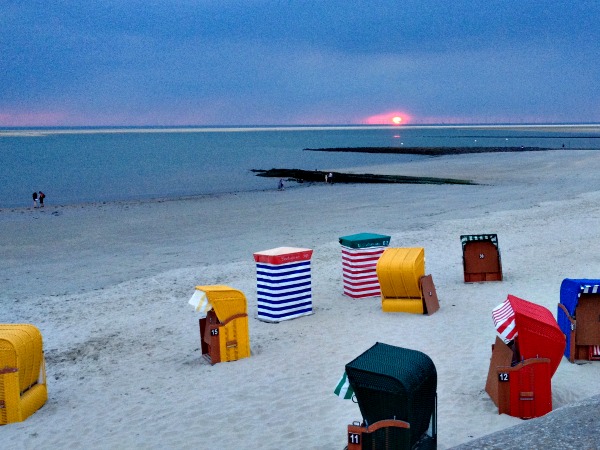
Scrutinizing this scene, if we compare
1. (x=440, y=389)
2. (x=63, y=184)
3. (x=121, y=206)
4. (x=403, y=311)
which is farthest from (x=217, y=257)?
(x=63, y=184)

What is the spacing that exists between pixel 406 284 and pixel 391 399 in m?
6.27

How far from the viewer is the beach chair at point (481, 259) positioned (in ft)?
46.2

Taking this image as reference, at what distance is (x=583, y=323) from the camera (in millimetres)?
9070

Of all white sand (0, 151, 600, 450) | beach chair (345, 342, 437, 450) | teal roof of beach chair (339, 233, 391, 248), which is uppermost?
teal roof of beach chair (339, 233, 391, 248)

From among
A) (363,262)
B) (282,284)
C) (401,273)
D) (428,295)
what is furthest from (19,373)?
(363,262)

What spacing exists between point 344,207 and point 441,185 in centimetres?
1286

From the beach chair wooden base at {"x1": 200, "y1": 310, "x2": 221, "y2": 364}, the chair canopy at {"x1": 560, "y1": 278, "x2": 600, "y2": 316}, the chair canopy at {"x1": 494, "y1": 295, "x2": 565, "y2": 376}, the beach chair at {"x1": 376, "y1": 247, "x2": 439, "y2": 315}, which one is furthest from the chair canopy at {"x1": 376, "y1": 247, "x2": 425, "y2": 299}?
the chair canopy at {"x1": 494, "y1": 295, "x2": 565, "y2": 376}

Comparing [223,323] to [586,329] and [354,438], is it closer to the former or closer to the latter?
[354,438]

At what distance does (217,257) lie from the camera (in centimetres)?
1927

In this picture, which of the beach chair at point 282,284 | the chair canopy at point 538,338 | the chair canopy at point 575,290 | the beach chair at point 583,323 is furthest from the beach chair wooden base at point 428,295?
the chair canopy at point 538,338

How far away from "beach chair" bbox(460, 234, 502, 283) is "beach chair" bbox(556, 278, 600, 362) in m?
4.89

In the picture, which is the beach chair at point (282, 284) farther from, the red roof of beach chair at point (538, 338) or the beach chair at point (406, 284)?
the red roof of beach chair at point (538, 338)

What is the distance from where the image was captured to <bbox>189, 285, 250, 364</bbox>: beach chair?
10.1m

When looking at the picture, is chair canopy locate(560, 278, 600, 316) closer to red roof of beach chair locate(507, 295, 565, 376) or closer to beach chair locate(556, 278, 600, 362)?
beach chair locate(556, 278, 600, 362)
